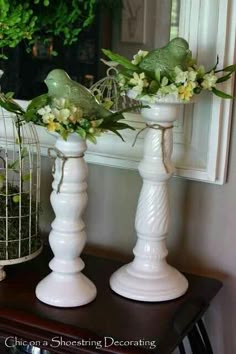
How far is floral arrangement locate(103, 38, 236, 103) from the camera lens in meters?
0.94

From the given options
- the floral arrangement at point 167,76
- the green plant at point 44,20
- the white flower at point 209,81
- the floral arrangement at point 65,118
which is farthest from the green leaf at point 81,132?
the green plant at point 44,20

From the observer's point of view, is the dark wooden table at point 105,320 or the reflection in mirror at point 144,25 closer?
the dark wooden table at point 105,320

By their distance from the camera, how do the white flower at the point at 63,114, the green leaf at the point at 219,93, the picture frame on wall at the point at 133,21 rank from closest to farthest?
the white flower at the point at 63,114, the green leaf at the point at 219,93, the picture frame on wall at the point at 133,21

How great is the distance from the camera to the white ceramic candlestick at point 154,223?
0.99 meters

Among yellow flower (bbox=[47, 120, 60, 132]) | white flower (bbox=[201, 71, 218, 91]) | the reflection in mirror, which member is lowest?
yellow flower (bbox=[47, 120, 60, 132])

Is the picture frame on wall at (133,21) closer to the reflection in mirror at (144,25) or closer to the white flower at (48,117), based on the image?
the reflection in mirror at (144,25)

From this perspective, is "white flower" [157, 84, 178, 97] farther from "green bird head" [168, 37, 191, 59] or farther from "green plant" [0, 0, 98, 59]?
"green plant" [0, 0, 98, 59]

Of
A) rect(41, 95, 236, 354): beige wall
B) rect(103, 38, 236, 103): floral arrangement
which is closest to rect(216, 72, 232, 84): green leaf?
rect(103, 38, 236, 103): floral arrangement

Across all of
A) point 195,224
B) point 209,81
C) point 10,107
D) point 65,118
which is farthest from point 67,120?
point 195,224

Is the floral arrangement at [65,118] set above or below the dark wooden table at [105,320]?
above

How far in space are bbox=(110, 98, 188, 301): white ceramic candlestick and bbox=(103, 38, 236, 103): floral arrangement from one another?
36 millimetres

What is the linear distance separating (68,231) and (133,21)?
406 millimetres

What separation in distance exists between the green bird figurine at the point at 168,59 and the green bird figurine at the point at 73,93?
0.11 metres

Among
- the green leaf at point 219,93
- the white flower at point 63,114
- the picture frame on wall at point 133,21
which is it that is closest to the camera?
the white flower at point 63,114
